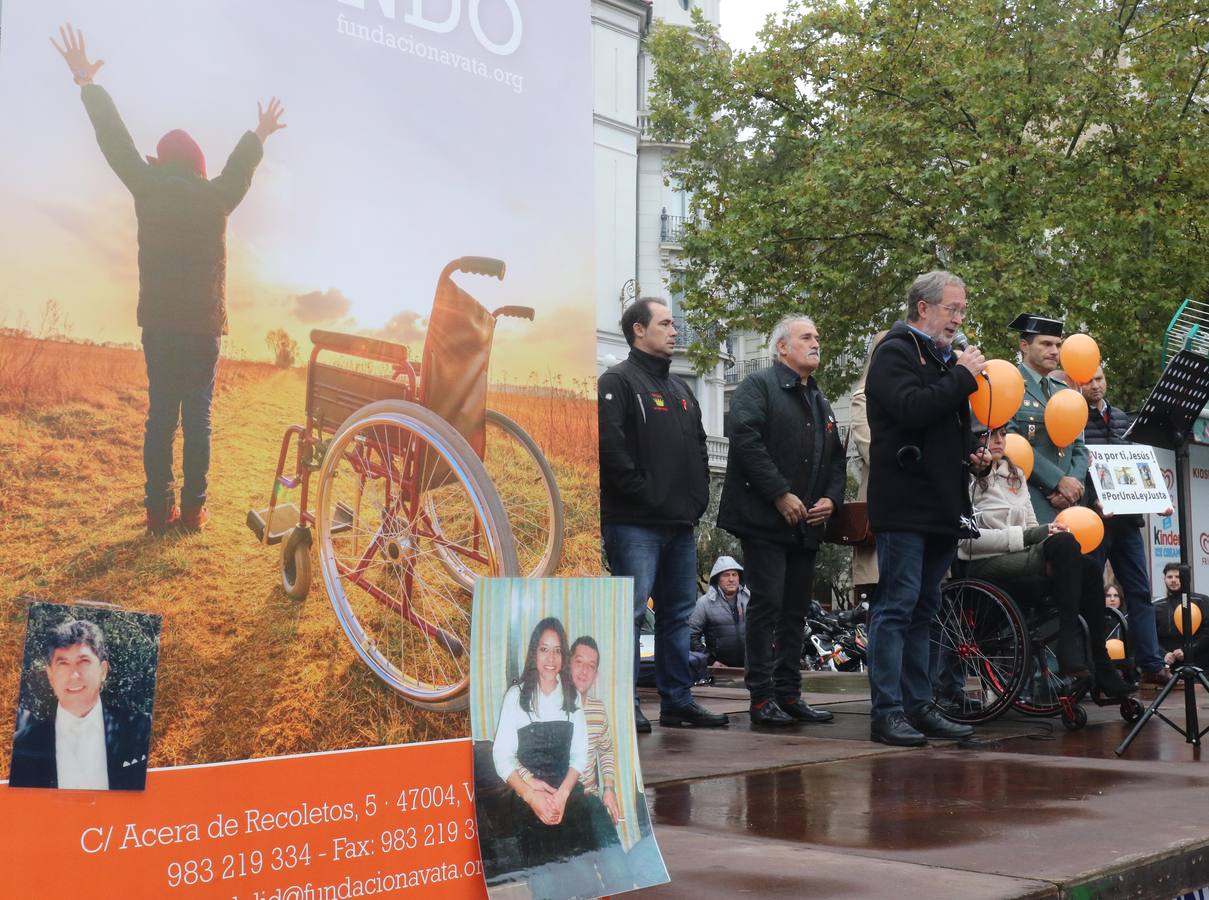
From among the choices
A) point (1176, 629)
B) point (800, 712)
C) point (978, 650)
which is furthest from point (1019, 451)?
point (1176, 629)

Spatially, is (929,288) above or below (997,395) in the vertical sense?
above

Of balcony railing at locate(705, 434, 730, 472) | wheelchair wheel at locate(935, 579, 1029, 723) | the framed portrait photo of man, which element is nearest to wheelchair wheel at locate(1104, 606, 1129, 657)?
wheelchair wheel at locate(935, 579, 1029, 723)

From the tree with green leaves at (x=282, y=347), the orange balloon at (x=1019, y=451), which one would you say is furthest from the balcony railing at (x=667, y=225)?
the tree with green leaves at (x=282, y=347)

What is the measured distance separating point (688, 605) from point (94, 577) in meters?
5.00

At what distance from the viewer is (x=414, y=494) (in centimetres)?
292

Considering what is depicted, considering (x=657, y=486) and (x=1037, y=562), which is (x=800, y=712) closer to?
(x=1037, y=562)

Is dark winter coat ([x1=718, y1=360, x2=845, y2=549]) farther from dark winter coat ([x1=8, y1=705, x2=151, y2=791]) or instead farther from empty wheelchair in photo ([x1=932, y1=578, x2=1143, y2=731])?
dark winter coat ([x1=8, y1=705, x2=151, y2=791])

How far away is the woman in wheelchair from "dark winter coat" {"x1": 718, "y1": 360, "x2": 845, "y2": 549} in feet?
2.54

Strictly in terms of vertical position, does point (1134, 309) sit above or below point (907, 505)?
above

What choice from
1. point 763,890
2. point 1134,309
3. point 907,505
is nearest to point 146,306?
point 763,890

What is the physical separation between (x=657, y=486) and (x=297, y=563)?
428cm

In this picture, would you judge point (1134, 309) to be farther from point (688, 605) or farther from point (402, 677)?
point (402, 677)

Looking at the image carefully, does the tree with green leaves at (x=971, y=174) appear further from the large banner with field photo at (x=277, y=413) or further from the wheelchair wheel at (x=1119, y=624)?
the large banner with field photo at (x=277, y=413)

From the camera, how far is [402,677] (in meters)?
2.83
